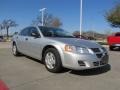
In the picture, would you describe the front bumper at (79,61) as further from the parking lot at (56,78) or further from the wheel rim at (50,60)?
the wheel rim at (50,60)

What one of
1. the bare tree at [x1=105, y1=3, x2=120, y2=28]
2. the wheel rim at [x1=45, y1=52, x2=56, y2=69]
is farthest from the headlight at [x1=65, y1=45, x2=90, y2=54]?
the bare tree at [x1=105, y1=3, x2=120, y2=28]

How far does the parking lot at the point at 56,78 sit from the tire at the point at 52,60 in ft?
0.50

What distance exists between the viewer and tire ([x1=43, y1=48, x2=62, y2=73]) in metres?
6.43

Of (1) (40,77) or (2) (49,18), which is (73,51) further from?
(2) (49,18)

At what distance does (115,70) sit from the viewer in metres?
7.29

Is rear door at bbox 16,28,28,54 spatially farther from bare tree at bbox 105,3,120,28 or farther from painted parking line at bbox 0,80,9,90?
bare tree at bbox 105,3,120,28

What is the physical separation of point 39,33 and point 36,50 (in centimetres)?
58

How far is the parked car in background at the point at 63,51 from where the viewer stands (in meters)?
6.14

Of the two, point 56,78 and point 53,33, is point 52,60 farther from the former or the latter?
point 53,33

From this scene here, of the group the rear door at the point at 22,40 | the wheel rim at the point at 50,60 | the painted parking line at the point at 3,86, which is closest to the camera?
the painted parking line at the point at 3,86

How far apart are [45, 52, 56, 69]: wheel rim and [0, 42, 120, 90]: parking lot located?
0.72 feet

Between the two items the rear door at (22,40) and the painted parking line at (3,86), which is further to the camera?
the rear door at (22,40)

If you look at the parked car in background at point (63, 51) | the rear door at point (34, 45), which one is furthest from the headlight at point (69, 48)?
the rear door at point (34, 45)

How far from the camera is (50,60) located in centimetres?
679
